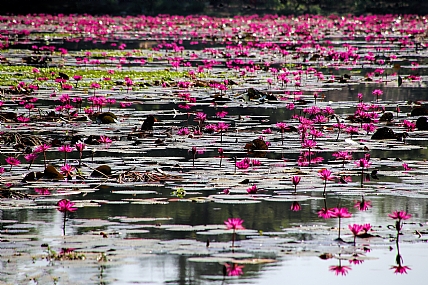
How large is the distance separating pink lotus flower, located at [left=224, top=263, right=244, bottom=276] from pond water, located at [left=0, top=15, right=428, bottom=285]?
2 cm

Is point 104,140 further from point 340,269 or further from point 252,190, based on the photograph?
point 340,269

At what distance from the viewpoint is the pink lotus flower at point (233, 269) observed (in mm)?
4844

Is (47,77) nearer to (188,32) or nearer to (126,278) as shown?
(126,278)

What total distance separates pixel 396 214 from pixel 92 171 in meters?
3.38

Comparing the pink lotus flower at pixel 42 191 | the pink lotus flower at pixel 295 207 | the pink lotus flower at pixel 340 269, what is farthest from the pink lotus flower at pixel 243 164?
the pink lotus flower at pixel 340 269

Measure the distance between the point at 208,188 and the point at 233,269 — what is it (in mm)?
2321

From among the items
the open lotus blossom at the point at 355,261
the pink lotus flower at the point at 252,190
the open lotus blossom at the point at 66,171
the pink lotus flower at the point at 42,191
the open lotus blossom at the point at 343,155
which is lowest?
the open lotus blossom at the point at 355,261

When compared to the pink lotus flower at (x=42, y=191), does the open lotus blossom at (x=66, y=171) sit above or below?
above

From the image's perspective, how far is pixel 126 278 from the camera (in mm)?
4809

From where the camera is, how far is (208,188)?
7203 millimetres

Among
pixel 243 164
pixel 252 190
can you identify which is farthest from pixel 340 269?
pixel 243 164

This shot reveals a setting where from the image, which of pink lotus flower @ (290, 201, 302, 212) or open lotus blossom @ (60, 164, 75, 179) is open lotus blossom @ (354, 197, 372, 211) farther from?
open lotus blossom @ (60, 164, 75, 179)

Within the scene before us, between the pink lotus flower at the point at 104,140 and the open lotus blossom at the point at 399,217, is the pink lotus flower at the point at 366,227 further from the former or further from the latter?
the pink lotus flower at the point at 104,140

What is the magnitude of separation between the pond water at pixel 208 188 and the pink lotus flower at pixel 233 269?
17mm
